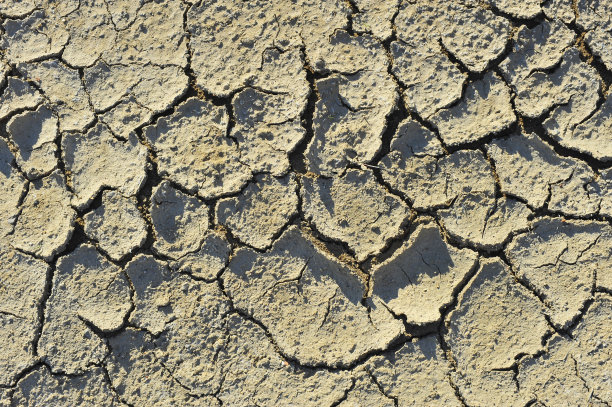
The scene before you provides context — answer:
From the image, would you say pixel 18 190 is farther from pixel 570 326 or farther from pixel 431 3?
pixel 570 326

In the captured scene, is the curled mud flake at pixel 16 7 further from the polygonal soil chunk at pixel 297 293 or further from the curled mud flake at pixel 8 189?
the polygonal soil chunk at pixel 297 293

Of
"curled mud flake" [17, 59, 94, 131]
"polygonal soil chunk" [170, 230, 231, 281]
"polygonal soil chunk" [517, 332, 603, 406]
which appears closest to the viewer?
"polygonal soil chunk" [517, 332, 603, 406]

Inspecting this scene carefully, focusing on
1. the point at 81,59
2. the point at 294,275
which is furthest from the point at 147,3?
the point at 294,275

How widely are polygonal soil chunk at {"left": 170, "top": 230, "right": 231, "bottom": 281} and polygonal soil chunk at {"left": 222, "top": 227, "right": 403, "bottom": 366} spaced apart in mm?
51

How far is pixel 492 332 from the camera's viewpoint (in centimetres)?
243

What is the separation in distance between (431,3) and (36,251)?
6.93 ft

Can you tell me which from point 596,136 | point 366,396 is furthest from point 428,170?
point 366,396

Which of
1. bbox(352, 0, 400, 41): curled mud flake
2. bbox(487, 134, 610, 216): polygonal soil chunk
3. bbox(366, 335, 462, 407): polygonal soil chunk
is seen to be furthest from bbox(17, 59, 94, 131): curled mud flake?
bbox(487, 134, 610, 216): polygonal soil chunk

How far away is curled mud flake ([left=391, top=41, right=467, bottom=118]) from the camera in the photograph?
250 cm

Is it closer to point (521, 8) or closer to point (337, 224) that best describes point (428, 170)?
point (337, 224)

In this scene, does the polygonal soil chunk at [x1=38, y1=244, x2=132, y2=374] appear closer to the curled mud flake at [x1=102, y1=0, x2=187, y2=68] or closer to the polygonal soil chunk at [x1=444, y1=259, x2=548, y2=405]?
the curled mud flake at [x1=102, y1=0, x2=187, y2=68]

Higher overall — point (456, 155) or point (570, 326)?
point (456, 155)

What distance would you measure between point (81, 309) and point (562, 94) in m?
2.33

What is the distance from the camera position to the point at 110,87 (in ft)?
8.57
